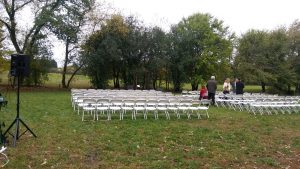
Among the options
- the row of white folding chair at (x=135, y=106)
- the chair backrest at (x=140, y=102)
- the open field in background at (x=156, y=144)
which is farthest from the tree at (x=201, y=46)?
the open field in background at (x=156, y=144)

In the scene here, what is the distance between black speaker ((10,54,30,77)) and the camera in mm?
7496

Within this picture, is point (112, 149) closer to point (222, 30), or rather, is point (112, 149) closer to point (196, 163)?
point (196, 163)

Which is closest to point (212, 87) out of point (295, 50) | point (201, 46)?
point (201, 46)

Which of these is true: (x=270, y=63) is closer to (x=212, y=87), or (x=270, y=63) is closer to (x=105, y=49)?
(x=105, y=49)

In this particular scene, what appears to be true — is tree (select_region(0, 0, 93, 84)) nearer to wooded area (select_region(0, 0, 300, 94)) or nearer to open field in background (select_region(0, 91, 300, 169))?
wooded area (select_region(0, 0, 300, 94))

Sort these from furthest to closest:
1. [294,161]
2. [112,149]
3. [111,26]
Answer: [111,26] < [112,149] < [294,161]

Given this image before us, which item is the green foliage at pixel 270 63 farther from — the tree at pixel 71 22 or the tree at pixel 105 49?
the tree at pixel 71 22

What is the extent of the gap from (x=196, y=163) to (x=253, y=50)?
33013mm

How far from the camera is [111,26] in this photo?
2973 cm

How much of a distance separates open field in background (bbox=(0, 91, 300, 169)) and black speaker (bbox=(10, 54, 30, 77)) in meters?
1.44

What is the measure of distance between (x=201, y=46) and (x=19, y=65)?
92.8 feet

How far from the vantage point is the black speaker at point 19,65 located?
7496mm

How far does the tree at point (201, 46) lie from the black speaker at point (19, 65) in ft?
80.6

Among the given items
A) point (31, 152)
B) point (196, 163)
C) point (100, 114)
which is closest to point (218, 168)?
point (196, 163)
